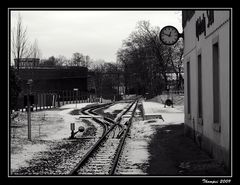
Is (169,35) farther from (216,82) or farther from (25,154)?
(25,154)

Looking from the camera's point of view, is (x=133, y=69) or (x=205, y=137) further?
(x=133, y=69)

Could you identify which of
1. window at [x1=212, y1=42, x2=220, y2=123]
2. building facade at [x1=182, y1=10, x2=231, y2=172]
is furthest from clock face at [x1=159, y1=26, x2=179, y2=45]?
window at [x1=212, y1=42, x2=220, y2=123]

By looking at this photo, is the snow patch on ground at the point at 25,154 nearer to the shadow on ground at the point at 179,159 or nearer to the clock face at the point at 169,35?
the shadow on ground at the point at 179,159

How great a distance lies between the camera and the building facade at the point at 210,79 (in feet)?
32.9

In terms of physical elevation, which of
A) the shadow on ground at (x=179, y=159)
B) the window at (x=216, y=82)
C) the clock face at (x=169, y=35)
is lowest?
the shadow on ground at (x=179, y=159)

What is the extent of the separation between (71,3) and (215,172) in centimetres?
514

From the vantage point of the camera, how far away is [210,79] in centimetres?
1244

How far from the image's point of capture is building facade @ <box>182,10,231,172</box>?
395 inches

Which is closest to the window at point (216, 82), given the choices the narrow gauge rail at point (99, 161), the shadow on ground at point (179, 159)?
the shadow on ground at point (179, 159)

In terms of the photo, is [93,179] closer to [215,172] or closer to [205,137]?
[215,172]

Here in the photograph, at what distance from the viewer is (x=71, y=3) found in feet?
26.2

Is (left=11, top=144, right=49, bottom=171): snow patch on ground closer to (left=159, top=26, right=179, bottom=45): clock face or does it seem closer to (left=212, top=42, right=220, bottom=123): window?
(left=212, top=42, right=220, bottom=123): window

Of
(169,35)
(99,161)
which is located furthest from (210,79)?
(169,35)
